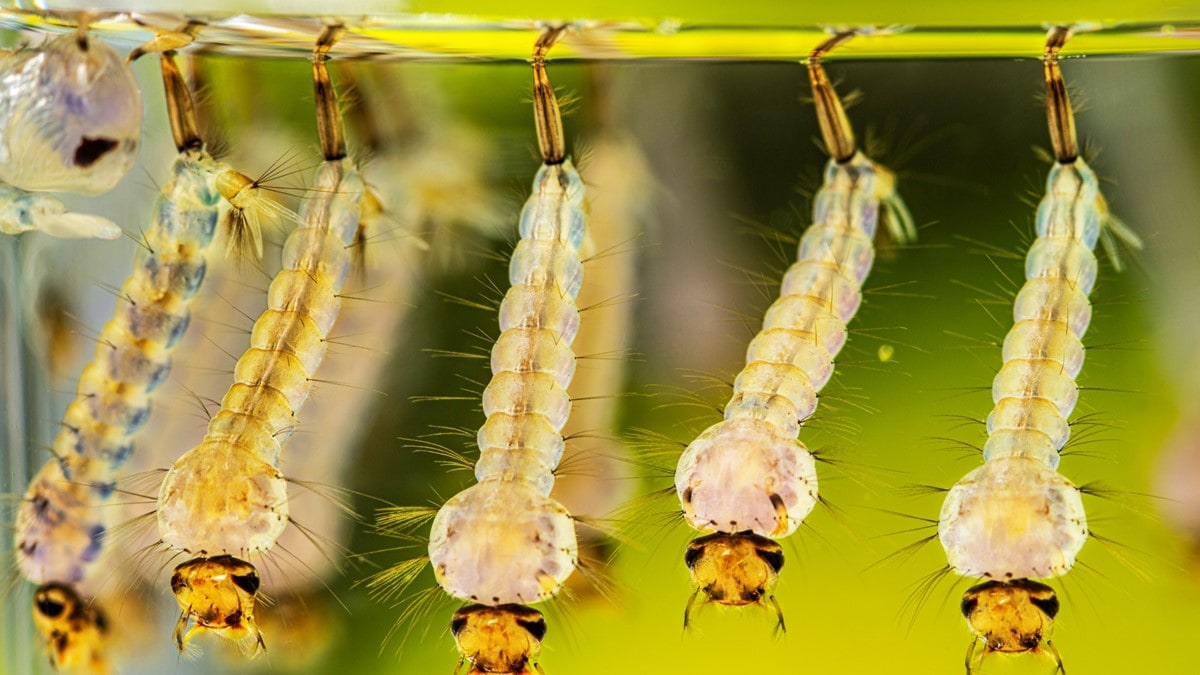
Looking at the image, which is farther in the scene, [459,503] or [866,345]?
[866,345]

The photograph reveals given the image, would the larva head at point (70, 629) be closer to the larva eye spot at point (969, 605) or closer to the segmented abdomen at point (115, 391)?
the segmented abdomen at point (115, 391)

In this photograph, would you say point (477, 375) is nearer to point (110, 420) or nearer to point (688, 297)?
point (688, 297)

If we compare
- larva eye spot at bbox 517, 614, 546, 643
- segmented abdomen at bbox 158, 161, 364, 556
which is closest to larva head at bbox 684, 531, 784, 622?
larva eye spot at bbox 517, 614, 546, 643

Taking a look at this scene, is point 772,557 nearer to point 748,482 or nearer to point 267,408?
point 748,482

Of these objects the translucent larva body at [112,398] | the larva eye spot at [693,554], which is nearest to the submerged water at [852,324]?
the translucent larva body at [112,398]

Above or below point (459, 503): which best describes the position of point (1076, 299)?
above

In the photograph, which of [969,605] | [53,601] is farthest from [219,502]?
[969,605]

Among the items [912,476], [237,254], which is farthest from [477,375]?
[912,476]

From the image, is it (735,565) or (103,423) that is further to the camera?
(103,423)
